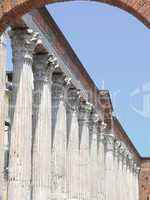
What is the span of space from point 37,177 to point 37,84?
11.7ft

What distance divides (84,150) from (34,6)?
22.7 meters

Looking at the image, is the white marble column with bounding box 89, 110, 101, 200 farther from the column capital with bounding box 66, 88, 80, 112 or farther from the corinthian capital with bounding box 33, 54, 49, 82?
the corinthian capital with bounding box 33, 54, 49, 82

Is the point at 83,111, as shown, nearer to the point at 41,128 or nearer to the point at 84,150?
the point at 84,150

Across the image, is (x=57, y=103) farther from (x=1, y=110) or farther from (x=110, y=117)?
(x=110, y=117)

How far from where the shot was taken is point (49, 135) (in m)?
23.2

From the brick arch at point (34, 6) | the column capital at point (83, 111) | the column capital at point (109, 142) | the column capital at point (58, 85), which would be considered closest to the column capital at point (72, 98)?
the column capital at point (83, 111)

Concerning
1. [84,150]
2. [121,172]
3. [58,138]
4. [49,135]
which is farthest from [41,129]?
[121,172]

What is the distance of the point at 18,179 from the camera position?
19172 millimetres

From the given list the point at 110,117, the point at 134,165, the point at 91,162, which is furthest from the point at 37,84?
the point at 134,165

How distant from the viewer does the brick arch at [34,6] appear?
855 cm

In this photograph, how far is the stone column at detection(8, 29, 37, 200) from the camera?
62.9 ft

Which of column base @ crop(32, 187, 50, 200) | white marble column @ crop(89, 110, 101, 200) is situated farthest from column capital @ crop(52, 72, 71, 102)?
white marble column @ crop(89, 110, 101, 200)

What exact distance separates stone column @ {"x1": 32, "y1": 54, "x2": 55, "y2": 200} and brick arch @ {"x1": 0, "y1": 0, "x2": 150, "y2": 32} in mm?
13025

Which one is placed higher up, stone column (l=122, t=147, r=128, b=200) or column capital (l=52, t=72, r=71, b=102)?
column capital (l=52, t=72, r=71, b=102)
